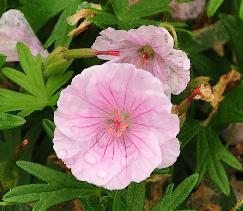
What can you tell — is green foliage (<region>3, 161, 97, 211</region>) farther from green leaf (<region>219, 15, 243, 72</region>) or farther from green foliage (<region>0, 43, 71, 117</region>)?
green leaf (<region>219, 15, 243, 72</region>)

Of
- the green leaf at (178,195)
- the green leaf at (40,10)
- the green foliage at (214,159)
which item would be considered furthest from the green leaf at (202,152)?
the green leaf at (40,10)

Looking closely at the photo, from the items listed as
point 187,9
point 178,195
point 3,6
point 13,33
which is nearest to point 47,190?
point 178,195

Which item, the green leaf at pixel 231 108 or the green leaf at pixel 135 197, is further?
the green leaf at pixel 231 108

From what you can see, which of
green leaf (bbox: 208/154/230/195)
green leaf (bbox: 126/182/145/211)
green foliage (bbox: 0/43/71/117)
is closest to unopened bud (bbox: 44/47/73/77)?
green foliage (bbox: 0/43/71/117)

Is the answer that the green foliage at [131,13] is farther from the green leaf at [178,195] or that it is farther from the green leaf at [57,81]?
the green leaf at [178,195]

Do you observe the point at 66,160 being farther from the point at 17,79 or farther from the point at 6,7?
the point at 6,7

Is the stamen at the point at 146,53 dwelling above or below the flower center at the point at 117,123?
above

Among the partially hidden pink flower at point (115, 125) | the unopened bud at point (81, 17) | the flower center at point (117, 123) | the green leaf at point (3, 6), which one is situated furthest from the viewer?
the green leaf at point (3, 6)
